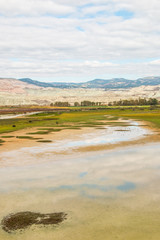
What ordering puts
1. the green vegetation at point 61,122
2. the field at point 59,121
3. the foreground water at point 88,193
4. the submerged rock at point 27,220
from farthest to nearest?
the field at point 59,121 → the green vegetation at point 61,122 → the submerged rock at point 27,220 → the foreground water at point 88,193

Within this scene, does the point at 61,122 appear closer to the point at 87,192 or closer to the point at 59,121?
the point at 59,121

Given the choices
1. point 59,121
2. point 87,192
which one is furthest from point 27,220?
point 59,121

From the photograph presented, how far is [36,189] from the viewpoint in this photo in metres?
15.1

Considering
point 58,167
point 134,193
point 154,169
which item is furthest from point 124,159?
point 134,193

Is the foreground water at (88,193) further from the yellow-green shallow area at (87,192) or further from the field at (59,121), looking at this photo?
the field at (59,121)

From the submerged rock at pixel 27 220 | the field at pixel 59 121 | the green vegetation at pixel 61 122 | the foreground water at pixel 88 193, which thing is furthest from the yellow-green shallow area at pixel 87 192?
the field at pixel 59 121

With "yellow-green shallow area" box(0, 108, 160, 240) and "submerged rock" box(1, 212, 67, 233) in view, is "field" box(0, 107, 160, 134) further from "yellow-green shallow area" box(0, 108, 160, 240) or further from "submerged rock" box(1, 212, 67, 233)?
"submerged rock" box(1, 212, 67, 233)

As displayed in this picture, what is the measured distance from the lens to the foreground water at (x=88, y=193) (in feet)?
34.0

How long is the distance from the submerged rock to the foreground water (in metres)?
0.33

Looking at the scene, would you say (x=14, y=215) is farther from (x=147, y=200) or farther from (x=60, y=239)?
(x=147, y=200)

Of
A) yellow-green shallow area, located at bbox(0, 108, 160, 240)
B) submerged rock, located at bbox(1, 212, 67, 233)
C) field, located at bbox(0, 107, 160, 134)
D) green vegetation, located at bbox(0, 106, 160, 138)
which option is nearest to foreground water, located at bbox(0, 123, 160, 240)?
yellow-green shallow area, located at bbox(0, 108, 160, 240)

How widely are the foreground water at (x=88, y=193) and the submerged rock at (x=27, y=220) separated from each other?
332mm

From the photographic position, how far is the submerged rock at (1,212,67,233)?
35.3 ft

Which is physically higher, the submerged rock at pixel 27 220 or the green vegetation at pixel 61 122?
the green vegetation at pixel 61 122
